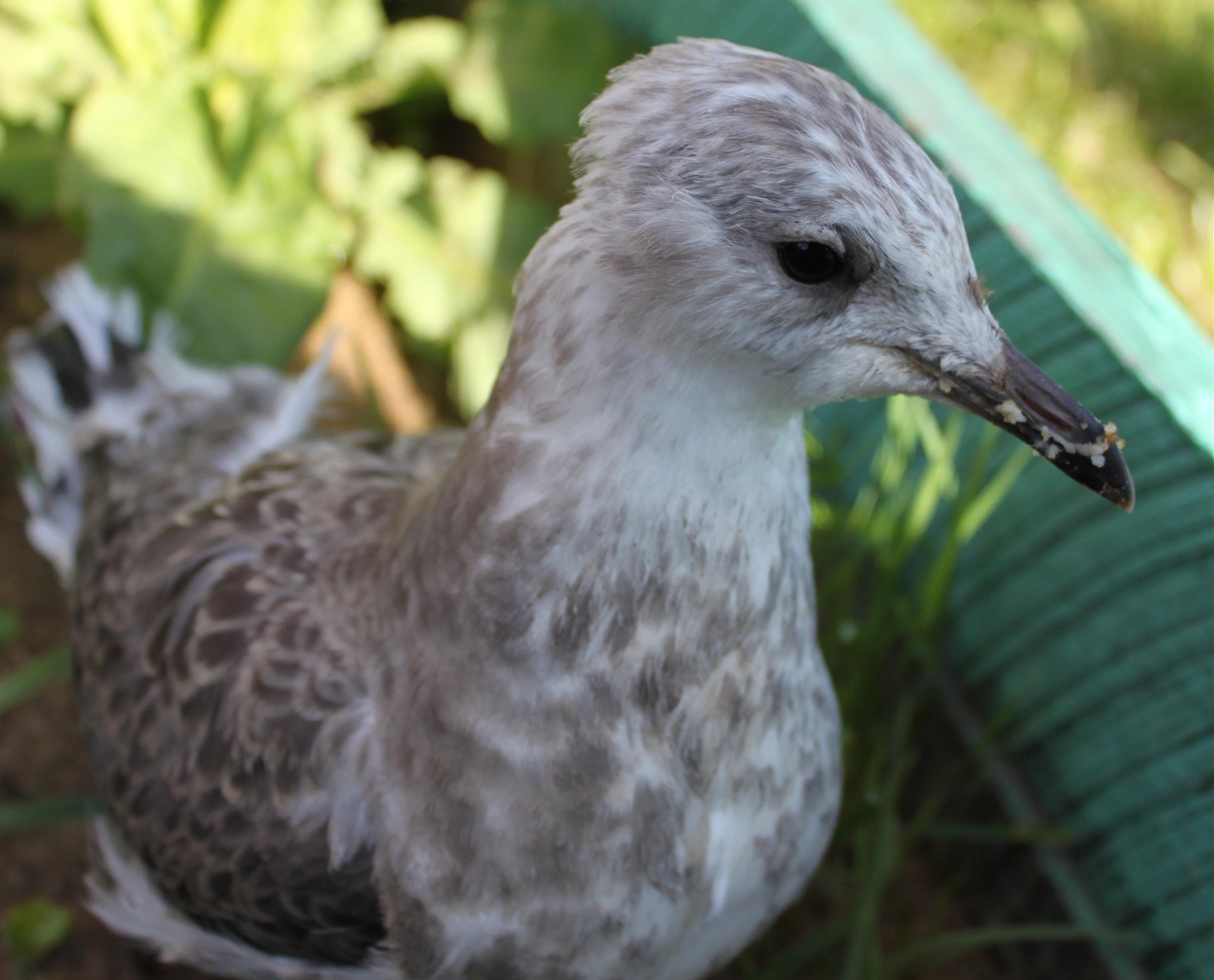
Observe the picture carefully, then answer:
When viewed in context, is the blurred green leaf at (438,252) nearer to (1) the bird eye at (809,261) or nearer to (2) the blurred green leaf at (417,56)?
(2) the blurred green leaf at (417,56)

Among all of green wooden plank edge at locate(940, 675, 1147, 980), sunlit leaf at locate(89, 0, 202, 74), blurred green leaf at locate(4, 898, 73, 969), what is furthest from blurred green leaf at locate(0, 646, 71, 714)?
green wooden plank edge at locate(940, 675, 1147, 980)

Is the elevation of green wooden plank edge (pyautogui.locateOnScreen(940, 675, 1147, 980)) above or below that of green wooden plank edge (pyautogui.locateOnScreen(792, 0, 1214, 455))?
below

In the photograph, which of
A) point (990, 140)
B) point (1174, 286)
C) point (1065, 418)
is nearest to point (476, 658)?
point (1065, 418)

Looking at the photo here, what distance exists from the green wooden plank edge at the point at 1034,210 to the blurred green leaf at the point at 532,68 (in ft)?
2.66

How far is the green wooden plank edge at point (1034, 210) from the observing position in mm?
1933

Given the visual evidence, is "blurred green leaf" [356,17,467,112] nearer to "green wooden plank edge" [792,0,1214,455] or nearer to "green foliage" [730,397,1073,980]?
"green wooden plank edge" [792,0,1214,455]

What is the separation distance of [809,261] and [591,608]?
45 cm

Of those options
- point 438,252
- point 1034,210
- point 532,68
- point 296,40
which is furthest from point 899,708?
point 296,40

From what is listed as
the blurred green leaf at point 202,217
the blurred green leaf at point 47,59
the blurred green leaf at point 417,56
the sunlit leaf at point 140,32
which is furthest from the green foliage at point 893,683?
the blurred green leaf at point 47,59

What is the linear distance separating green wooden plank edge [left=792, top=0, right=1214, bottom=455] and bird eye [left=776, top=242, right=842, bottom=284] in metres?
0.96

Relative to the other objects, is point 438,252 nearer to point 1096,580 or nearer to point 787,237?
point 1096,580

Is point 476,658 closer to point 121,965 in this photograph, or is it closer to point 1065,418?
point 1065,418

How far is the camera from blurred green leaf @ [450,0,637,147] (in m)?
3.15

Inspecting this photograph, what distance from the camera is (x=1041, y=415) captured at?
1.25 meters
